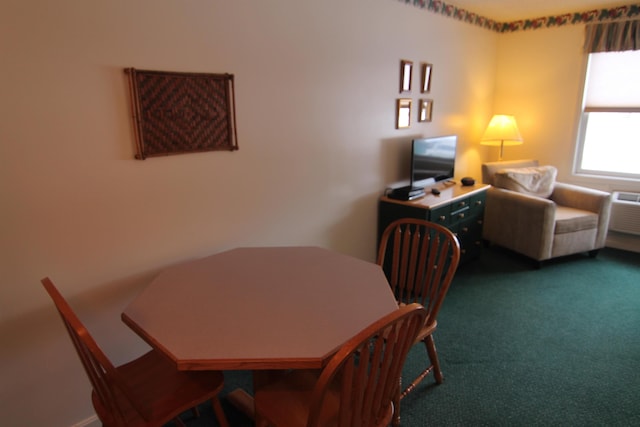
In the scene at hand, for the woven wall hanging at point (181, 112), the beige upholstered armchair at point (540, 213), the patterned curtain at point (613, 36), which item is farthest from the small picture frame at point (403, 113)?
the patterned curtain at point (613, 36)

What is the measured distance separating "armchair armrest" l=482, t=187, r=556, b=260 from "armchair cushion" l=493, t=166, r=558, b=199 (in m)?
0.08

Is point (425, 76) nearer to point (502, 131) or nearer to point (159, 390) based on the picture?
point (502, 131)

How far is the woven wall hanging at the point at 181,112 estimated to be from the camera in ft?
5.50

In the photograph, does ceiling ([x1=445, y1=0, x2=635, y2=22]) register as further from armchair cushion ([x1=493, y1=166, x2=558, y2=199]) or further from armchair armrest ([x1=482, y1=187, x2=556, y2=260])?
armchair armrest ([x1=482, y1=187, x2=556, y2=260])

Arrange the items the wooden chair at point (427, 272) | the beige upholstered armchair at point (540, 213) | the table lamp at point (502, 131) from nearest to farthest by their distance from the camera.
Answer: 1. the wooden chair at point (427, 272)
2. the beige upholstered armchair at point (540, 213)
3. the table lamp at point (502, 131)

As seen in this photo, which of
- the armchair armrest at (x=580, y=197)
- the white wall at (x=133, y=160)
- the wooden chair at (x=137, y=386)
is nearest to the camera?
the wooden chair at (x=137, y=386)

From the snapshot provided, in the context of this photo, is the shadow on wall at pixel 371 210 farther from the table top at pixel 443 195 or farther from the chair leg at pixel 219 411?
the chair leg at pixel 219 411

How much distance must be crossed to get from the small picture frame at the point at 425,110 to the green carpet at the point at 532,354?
4.60 ft

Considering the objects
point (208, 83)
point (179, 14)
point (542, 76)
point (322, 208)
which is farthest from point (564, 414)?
point (542, 76)

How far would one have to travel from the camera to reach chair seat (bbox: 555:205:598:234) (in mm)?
3391

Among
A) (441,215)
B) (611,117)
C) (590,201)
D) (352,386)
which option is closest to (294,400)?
(352,386)

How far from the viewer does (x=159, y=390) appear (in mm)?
1375

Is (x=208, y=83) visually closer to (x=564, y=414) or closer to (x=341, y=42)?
(x=341, y=42)

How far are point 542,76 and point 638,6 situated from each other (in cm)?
92
